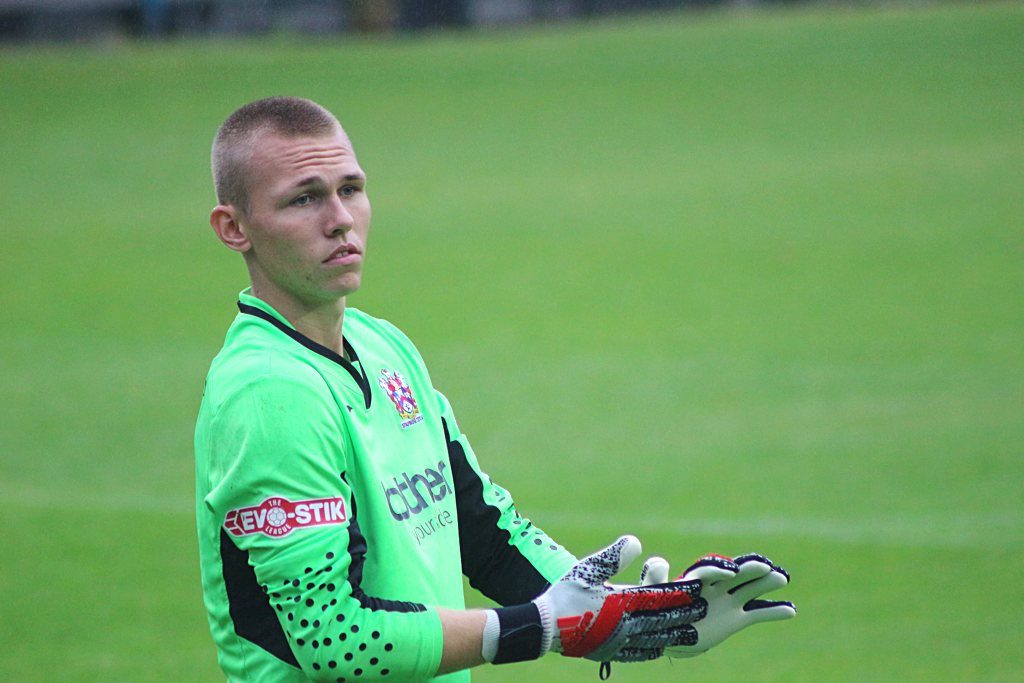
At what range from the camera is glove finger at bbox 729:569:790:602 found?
279cm

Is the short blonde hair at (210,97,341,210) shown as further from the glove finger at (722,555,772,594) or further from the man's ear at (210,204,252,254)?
the glove finger at (722,555,772,594)

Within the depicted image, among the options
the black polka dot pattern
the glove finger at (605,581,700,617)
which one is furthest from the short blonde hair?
the glove finger at (605,581,700,617)

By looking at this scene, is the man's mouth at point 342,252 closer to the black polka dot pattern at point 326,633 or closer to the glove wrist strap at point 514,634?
the black polka dot pattern at point 326,633

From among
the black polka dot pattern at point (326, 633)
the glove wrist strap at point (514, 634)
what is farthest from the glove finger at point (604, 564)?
the black polka dot pattern at point (326, 633)

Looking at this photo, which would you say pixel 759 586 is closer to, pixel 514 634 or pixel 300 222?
pixel 514 634

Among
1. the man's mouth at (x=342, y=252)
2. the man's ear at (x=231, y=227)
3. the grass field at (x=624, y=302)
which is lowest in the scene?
the grass field at (x=624, y=302)

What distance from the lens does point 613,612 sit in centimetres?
274

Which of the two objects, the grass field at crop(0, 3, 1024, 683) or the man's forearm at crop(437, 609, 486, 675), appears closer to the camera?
the man's forearm at crop(437, 609, 486, 675)

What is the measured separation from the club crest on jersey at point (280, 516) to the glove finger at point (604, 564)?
1.56 ft

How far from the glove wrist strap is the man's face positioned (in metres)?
0.69

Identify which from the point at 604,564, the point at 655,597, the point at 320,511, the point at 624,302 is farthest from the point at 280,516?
the point at 624,302

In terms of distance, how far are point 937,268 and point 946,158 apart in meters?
4.18

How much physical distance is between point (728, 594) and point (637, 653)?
21cm

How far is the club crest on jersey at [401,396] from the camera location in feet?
9.71
